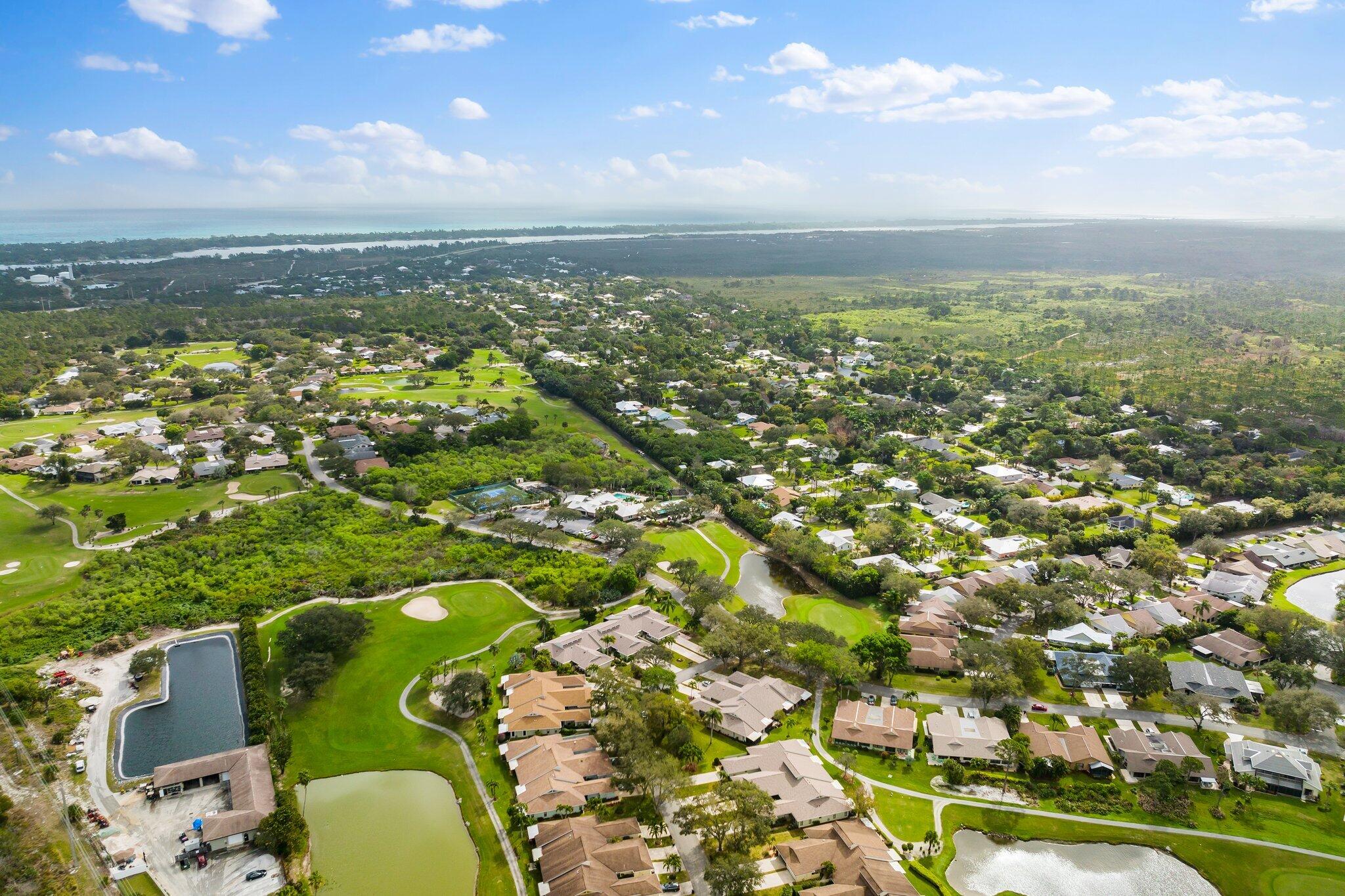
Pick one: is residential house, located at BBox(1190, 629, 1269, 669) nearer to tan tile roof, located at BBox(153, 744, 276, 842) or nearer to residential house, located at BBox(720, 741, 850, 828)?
residential house, located at BBox(720, 741, 850, 828)

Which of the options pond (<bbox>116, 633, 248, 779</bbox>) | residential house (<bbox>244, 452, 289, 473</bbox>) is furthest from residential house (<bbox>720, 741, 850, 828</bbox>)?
residential house (<bbox>244, 452, 289, 473</bbox>)

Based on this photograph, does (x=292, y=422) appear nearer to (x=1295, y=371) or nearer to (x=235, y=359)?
(x=235, y=359)

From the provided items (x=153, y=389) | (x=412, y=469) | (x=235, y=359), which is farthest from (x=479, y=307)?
(x=412, y=469)

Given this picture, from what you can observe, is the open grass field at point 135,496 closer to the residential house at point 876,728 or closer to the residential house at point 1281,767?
the residential house at point 876,728

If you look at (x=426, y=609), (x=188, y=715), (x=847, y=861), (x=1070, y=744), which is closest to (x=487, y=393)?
(x=426, y=609)

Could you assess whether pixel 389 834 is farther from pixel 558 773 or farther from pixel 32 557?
pixel 32 557

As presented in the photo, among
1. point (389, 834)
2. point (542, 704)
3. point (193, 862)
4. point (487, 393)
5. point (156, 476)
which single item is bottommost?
point (389, 834)

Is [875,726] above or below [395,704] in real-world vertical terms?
above
